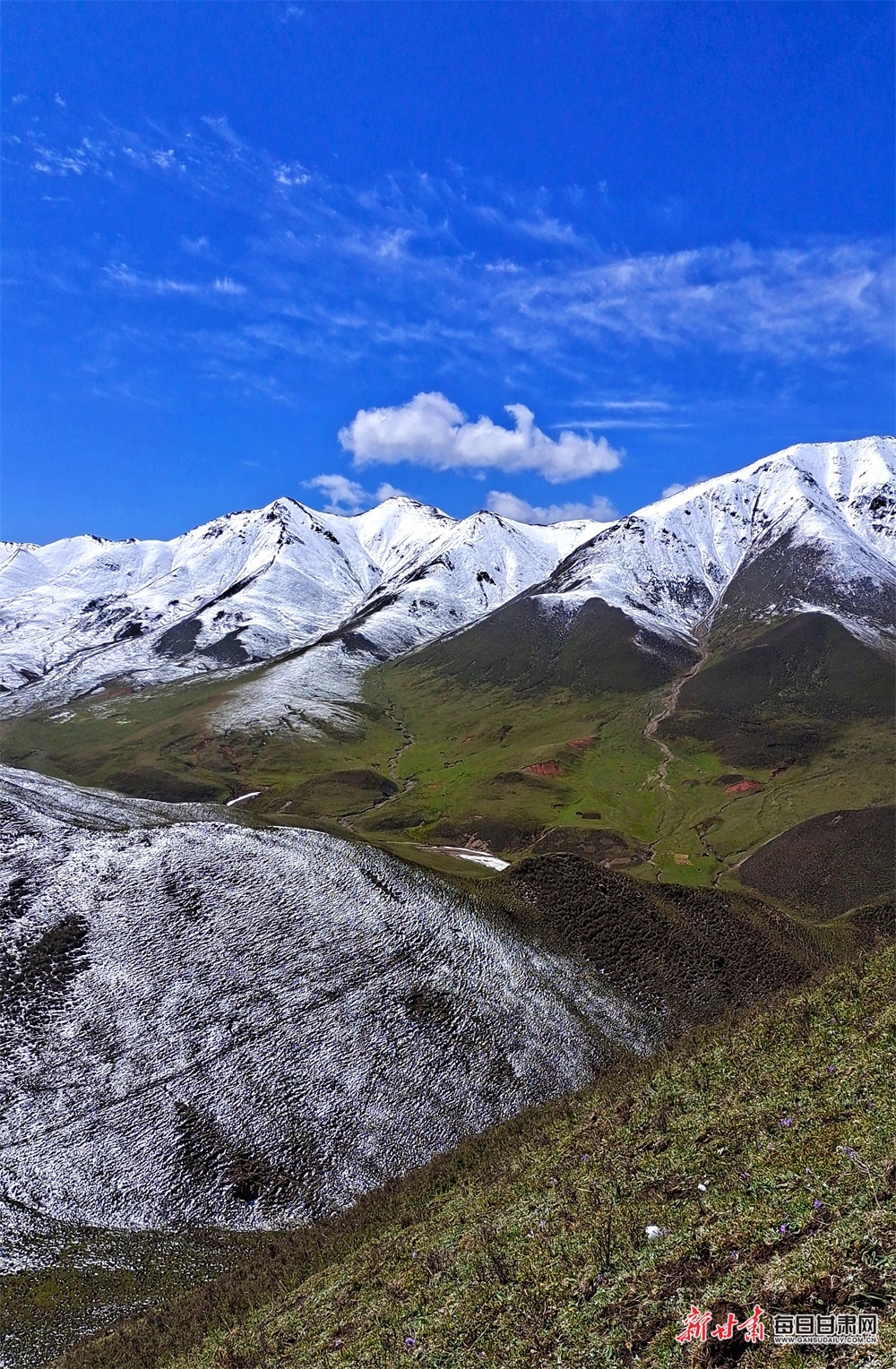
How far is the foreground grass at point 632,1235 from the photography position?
13469 millimetres

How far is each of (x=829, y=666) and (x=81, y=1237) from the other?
201969mm

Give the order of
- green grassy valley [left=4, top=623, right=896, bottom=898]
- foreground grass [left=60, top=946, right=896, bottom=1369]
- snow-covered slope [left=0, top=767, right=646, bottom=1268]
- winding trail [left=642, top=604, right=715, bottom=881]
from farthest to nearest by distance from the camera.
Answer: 1. green grassy valley [left=4, top=623, right=896, bottom=898]
2. winding trail [left=642, top=604, right=715, bottom=881]
3. snow-covered slope [left=0, top=767, right=646, bottom=1268]
4. foreground grass [left=60, top=946, right=896, bottom=1369]

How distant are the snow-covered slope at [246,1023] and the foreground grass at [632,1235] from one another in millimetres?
5826

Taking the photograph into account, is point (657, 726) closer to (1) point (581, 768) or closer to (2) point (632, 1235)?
(1) point (581, 768)

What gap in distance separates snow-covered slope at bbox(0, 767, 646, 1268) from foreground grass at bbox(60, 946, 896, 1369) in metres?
5.83

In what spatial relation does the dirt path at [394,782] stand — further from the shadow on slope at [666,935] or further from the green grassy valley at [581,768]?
the shadow on slope at [666,935]

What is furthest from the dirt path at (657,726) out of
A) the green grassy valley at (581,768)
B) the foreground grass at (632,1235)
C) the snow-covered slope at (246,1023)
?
the foreground grass at (632,1235)

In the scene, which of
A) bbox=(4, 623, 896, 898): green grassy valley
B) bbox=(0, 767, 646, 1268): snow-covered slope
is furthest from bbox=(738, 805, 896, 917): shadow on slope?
bbox=(0, 767, 646, 1268): snow-covered slope

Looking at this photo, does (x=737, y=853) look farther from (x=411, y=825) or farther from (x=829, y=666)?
(x=829, y=666)

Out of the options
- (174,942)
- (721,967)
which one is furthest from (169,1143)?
(721,967)

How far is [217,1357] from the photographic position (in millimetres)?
20938

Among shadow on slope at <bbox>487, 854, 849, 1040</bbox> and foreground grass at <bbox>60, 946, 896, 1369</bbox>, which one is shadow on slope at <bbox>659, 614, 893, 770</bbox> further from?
foreground grass at <bbox>60, 946, 896, 1369</bbox>

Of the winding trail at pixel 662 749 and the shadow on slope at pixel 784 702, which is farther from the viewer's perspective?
the shadow on slope at pixel 784 702

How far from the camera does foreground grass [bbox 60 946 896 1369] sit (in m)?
13.5
